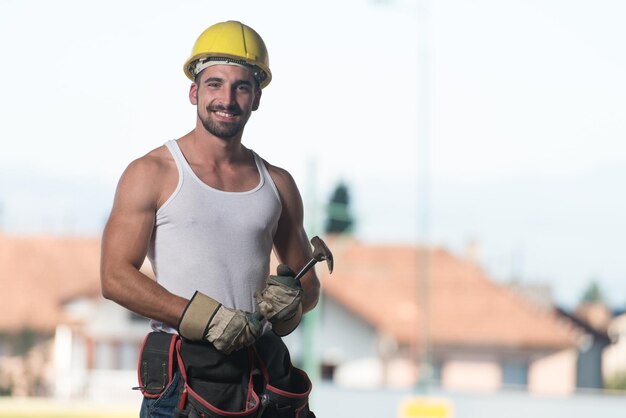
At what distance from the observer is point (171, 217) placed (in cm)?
647

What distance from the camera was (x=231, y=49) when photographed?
263 inches

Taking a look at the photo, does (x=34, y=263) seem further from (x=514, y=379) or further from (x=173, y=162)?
(x=173, y=162)

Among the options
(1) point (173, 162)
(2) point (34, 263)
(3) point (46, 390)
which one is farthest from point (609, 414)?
(2) point (34, 263)

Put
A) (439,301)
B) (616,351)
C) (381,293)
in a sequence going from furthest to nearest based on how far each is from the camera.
Result: (616,351) → (439,301) → (381,293)

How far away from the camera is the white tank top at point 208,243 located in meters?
6.47

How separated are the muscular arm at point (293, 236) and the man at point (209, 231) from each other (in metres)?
0.05

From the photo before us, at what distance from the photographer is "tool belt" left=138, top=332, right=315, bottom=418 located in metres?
6.45

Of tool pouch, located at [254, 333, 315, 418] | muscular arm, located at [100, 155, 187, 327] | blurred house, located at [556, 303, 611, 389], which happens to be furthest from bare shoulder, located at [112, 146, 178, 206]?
blurred house, located at [556, 303, 611, 389]

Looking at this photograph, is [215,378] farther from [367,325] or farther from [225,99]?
[367,325]

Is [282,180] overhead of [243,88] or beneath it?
beneath

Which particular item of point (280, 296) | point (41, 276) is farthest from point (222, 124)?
point (41, 276)

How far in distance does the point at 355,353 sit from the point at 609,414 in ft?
134

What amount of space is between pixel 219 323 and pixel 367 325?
62.8m

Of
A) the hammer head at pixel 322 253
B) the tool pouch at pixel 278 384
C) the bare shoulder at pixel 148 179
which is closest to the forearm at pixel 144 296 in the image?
the bare shoulder at pixel 148 179
